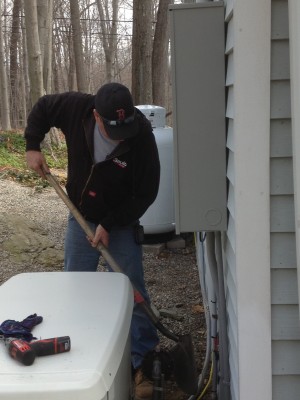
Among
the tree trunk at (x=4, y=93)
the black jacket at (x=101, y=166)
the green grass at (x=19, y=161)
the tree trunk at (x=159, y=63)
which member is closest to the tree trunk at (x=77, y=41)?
the tree trunk at (x=4, y=93)

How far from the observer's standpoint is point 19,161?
42.8 feet

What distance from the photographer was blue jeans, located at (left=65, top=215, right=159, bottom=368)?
3.52 metres

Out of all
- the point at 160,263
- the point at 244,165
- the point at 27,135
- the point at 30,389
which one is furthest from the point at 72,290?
the point at 160,263

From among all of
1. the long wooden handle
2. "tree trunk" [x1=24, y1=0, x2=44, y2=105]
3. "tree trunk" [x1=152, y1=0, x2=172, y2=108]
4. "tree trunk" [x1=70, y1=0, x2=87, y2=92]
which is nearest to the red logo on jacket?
the long wooden handle

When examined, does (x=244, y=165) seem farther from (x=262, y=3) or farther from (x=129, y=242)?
(x=129, y=242)

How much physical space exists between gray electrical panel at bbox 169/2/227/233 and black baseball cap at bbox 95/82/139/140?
0.60m

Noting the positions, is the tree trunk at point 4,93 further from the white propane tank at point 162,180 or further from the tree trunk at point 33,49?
the white propane tank at point 162,180

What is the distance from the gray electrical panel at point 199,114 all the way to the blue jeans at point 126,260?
0.95 meters

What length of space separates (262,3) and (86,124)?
1.56 metres

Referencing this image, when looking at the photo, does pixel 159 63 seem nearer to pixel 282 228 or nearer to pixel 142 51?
pixel 142 51

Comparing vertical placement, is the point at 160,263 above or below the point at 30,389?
below

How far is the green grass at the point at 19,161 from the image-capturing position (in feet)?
36.8

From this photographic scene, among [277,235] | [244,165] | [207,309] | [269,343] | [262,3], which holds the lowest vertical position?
[207,309]

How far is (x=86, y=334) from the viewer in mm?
2176
